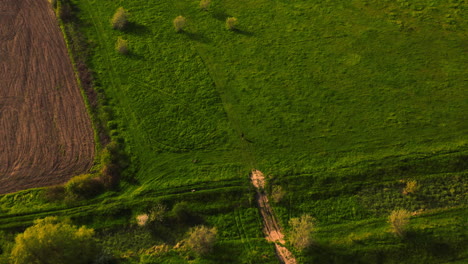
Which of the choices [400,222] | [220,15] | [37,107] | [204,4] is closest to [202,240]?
[400,222]

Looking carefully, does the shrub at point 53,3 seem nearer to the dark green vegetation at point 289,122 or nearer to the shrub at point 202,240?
the dark green vegetation at point 289,122

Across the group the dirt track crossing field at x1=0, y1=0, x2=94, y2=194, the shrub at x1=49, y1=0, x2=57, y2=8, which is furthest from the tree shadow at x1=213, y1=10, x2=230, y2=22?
the shrub at x1=49, y1=0, x2=57, y2=8

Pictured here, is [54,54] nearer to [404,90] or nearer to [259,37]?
[259,37]

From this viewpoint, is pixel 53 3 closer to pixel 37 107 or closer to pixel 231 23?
pixel 37 107

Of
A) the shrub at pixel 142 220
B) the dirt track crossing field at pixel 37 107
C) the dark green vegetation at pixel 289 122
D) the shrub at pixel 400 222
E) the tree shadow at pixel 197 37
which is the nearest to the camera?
the shrub at pixel 400 222

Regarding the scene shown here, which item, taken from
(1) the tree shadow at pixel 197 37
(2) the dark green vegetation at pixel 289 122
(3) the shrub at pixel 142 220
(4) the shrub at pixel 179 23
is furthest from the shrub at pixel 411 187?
(4) the shrub at pixel 179 23

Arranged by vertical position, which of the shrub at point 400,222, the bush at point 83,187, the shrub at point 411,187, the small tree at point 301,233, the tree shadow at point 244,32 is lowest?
the small tree at point 301,233
